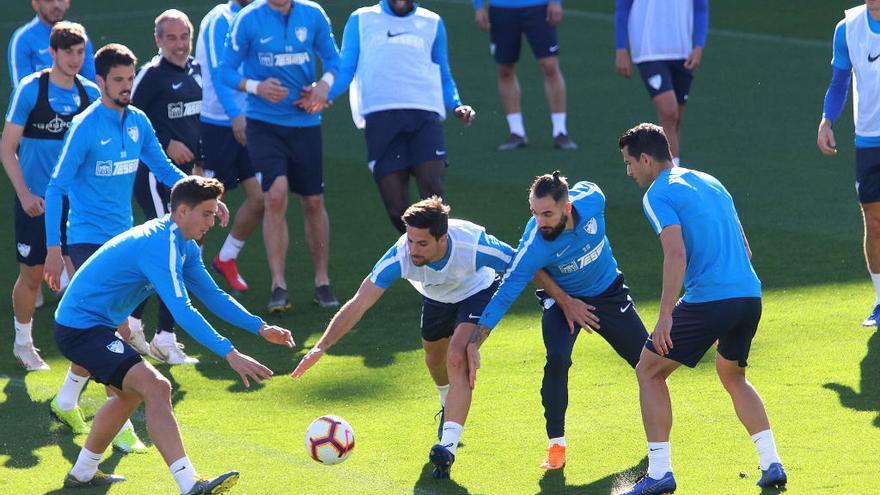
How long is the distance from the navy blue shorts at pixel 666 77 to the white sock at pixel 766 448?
5.80m

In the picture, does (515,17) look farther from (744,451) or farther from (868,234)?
(744,451)

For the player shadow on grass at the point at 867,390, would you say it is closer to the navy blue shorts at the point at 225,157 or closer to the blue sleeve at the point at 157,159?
the blue sleeve at the point at 157,159

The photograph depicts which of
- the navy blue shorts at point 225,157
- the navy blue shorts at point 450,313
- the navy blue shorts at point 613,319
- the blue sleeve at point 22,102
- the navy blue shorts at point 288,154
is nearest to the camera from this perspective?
the navy blue shorts at point 613,319

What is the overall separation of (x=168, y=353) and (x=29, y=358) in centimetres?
87

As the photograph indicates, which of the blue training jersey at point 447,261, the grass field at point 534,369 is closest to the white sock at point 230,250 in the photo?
the grass field at point 534,369

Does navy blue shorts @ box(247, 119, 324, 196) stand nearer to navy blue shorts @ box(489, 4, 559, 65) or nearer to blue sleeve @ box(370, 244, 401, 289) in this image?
blue sleeve @ box(370, 244, 401, 289)

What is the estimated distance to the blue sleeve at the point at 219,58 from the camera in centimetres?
1004

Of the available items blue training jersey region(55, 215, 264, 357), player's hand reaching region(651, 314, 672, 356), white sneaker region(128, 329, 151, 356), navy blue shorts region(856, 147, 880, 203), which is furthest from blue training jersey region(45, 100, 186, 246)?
navy blue shorts region(856, 147, 880, 203)

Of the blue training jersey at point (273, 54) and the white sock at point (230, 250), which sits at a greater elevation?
the blue training jersey at point (273, 54)

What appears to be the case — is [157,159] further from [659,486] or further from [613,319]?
[659,486]

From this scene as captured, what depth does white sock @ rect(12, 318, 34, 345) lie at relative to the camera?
8.77m

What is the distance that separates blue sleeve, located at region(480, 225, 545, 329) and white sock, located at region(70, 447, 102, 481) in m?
1.98

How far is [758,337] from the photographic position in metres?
8.67

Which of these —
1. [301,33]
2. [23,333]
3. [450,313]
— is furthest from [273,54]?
[450,313]
